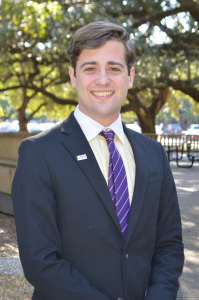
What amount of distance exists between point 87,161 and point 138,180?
310mm

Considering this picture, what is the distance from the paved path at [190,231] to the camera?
3.37 metres

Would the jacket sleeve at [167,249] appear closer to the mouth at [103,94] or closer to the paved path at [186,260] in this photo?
the mouth at [103,94]

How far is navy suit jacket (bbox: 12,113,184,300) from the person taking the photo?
1497 mm

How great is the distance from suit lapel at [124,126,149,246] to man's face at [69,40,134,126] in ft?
0.79

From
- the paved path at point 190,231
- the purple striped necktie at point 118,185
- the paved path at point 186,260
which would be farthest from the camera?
the paved path at point 190,231

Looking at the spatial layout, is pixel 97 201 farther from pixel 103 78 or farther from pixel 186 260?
pixel 186 260

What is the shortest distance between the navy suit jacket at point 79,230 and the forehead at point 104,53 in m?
0.37

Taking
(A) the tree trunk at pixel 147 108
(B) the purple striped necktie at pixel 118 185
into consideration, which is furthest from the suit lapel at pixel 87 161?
(A) the tree trunk at pixel 147 108

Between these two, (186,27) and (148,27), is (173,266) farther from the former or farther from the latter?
(186,27)

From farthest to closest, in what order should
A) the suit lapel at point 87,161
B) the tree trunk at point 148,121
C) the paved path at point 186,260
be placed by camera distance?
1. the tree trunk at point 148,121
2. the paved path at point 186,260
3. the suit lapel at point 87,161

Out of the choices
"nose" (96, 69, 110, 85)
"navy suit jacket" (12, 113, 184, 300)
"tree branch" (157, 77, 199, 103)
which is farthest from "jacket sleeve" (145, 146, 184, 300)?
"tree branch" (157, 77, 199, 103)

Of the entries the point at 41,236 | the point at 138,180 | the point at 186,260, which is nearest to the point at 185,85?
the point at 186,260

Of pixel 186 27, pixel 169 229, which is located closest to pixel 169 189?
pixel 169 229

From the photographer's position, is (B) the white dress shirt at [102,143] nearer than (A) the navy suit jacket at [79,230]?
No
